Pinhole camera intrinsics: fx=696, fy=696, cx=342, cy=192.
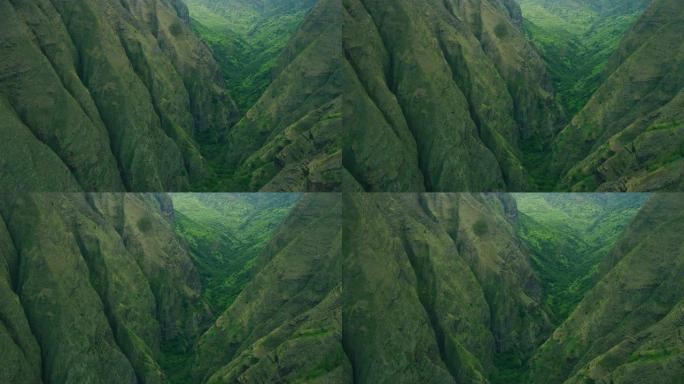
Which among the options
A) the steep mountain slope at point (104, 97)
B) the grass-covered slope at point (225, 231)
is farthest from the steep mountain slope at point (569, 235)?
the steep mountain slope at point (104, 97)

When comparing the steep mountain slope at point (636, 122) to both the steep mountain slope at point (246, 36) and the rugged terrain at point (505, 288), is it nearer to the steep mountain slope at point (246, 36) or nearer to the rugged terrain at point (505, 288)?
the rugged terrain at point (505, 288)

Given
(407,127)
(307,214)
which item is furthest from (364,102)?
(307,214)

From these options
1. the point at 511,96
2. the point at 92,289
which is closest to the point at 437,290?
the point at 511,96

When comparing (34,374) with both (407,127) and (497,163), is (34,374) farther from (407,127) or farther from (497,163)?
(497,163)

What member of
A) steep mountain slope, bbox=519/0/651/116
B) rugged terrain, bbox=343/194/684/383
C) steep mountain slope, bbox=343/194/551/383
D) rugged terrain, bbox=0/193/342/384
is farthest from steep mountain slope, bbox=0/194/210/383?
steep mountain slope, bbox=519/0/651/116

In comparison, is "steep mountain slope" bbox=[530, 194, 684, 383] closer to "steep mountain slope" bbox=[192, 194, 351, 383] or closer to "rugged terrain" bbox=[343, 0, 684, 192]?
"rugged terrain" bbox=[343, 0, 684, 192]

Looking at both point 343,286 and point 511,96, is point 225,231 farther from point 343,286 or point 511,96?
point 511,96
